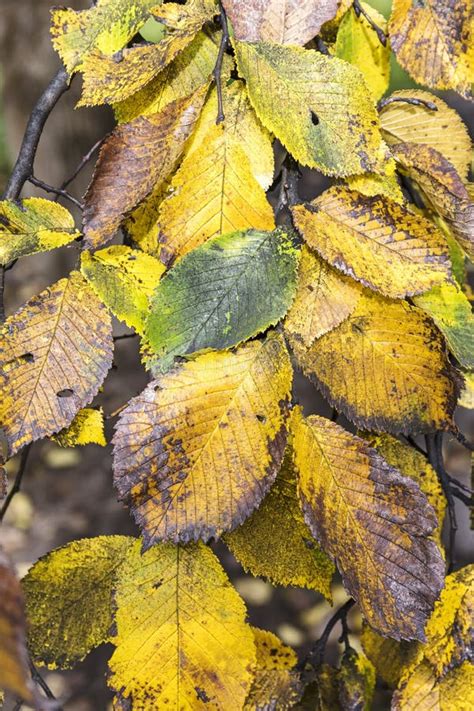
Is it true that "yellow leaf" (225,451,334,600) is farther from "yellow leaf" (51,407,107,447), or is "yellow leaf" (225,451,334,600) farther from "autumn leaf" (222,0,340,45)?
"autumn leaf" (222,0,340,45)

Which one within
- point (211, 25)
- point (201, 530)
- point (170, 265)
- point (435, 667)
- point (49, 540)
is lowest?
point (49, 540)

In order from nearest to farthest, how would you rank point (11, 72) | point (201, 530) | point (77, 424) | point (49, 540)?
point (201, 530) → point (77, 424) → point (49, 540) → point (11, 72)

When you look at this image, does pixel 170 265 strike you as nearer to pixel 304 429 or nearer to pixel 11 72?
pixel 304 429

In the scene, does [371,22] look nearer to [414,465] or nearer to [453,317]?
[453,317]

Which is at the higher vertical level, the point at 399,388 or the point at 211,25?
the point at 211,25

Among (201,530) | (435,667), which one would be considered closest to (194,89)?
(201,530)

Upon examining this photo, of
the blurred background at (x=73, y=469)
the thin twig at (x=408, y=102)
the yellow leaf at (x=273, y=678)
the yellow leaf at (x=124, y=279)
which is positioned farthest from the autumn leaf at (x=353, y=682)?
the blurred background at (x=73, y=469)

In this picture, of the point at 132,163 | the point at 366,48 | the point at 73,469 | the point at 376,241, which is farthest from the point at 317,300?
the point at 73,469
